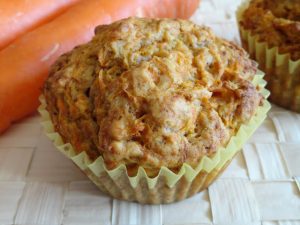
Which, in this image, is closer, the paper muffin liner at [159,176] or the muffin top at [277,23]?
the paper muffin liner at [159,176]

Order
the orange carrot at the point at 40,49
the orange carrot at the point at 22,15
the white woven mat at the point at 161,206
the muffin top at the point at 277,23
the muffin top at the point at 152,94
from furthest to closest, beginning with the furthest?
the orange carrot at the point at 22,15 < the orange carrot at the point at 40,49 < the muffin top at the point at 277,23 < the white woven mat at the point at 161,206 < the muffin top at the point at 152,94

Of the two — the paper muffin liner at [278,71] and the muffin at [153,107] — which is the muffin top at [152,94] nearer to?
the muffin at [153,107]

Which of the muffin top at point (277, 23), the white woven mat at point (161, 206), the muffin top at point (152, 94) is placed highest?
the muffin top at point (152, 94)

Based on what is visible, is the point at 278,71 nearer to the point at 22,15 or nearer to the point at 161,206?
the point at 161,206

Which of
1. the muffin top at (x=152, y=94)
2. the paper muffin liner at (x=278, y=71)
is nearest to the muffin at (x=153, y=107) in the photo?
the muffin top at (x=152, y=94)

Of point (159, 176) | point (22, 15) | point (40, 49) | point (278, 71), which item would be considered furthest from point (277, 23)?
point (22, 15)

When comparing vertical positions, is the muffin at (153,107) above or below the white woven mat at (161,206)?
above

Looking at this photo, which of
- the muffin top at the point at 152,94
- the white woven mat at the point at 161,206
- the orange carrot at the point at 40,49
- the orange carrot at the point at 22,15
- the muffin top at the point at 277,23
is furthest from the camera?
the orange carrot at the point at 22,15

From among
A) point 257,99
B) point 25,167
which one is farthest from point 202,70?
point 25,167
